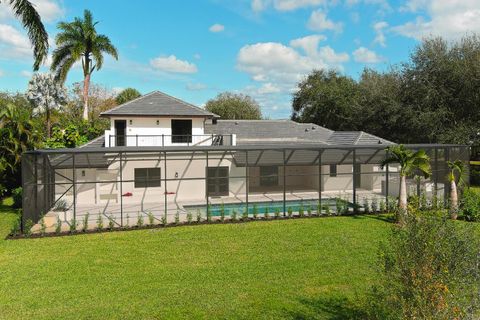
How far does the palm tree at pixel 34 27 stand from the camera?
12391 mm

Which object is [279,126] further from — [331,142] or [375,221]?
[375,221]

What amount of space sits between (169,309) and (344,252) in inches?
218

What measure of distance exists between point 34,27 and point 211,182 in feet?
40.2

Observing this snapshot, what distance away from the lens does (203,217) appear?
1606cm

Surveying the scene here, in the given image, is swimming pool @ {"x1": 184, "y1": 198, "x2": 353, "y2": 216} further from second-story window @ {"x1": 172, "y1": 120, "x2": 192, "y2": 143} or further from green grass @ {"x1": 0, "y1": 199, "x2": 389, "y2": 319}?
second-story window @ {"x1": 172, "y1": 120, "x2": 192, "y2": 143}

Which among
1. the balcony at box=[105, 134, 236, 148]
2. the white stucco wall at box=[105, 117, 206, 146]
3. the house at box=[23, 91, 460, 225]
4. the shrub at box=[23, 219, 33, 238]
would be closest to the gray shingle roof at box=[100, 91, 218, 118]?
the house at box=[23, 91, 460, 225]

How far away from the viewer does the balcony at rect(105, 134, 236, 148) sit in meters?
22.6

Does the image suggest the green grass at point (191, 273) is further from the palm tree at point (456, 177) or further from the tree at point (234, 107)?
the tree at point (234, 107)

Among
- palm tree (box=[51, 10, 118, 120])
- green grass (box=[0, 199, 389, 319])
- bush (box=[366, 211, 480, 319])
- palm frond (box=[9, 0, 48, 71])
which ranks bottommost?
green grass (box=[0, 199, 389, 319])

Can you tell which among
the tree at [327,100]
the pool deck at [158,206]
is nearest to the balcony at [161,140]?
the pool deck at [158,206]

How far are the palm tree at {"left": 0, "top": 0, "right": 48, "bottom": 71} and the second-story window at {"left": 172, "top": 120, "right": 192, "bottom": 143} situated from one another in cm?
1098

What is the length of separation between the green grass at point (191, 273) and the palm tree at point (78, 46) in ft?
71.0


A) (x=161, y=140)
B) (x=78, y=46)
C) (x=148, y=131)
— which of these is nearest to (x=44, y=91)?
(x=78, y=46)

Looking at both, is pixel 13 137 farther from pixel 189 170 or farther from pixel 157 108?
pixel 189 170
